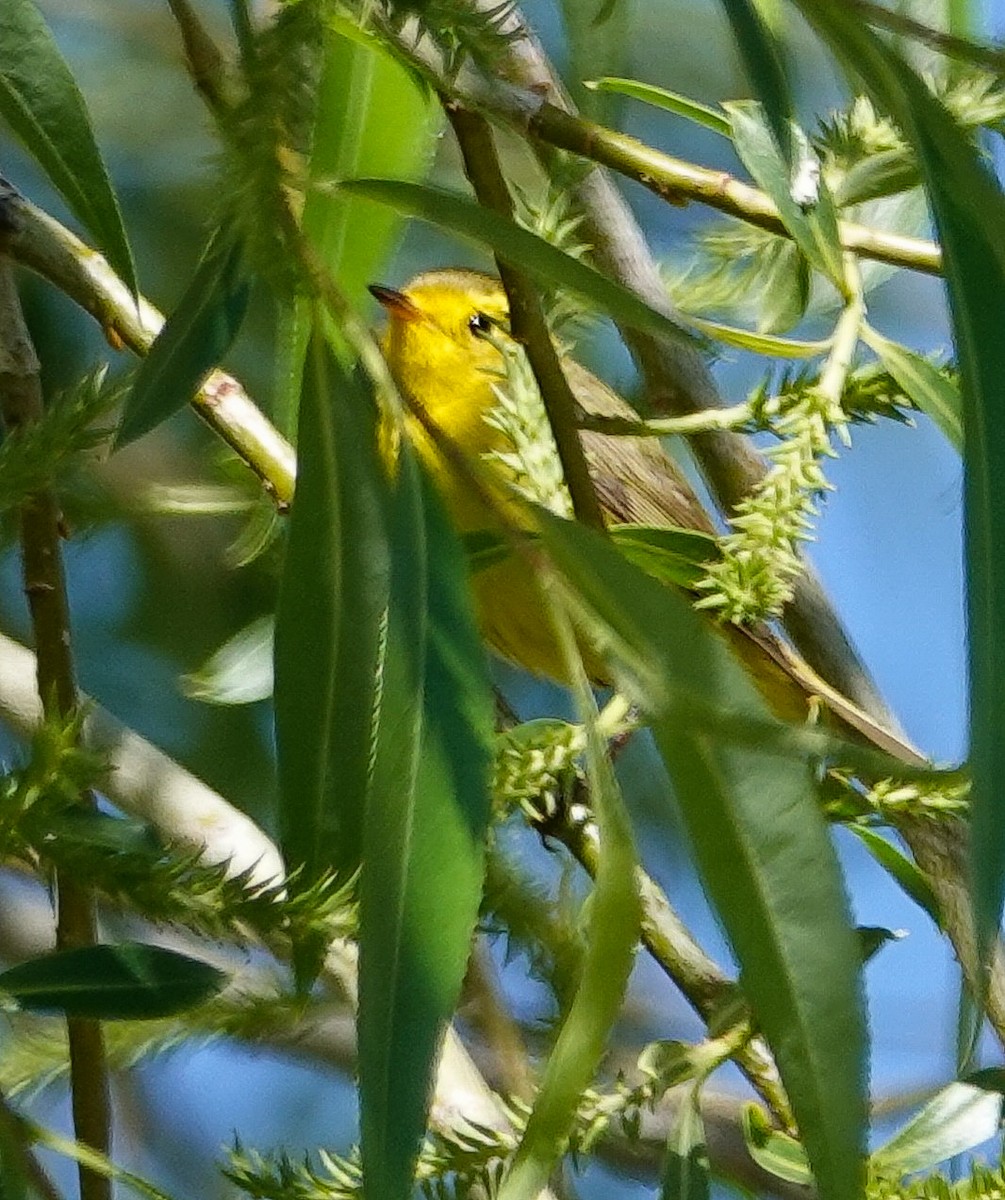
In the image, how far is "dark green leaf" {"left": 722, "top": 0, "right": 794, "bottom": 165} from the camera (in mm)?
822

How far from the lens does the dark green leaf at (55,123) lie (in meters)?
0.81

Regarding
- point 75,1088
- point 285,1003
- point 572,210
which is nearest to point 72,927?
point 75,1088

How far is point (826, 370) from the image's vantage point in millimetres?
884

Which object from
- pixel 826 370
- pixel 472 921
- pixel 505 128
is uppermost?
pixel 505 128

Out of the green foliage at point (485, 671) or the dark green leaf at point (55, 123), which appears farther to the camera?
the dark green leaf at point (55, 123)

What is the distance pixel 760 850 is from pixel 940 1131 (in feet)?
1.37

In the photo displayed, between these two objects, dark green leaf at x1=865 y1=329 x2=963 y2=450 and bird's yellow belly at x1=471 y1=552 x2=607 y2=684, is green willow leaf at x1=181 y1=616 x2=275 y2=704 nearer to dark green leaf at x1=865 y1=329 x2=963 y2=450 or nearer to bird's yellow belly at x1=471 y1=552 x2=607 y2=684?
dark green leaf at x1=865 y1=329 x2=963 y2=450

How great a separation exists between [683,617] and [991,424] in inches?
5.4

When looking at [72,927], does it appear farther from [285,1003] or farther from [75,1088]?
[285,1003]

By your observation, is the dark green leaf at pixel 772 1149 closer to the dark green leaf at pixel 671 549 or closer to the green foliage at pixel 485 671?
the green foliage at pixel 485 671

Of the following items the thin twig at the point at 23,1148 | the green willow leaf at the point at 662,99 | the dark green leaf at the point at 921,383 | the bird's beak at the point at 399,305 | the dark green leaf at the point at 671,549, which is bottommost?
the thin twig at the point at 23,1148

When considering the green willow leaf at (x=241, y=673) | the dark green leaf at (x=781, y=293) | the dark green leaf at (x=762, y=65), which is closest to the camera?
the dark green leaf at (x=762, y=65)

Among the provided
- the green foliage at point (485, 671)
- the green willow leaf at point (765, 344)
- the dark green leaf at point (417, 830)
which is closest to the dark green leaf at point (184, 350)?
the green foliage at point (485, 671)

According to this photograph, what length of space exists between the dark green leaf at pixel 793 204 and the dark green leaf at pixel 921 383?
0.14 ft
